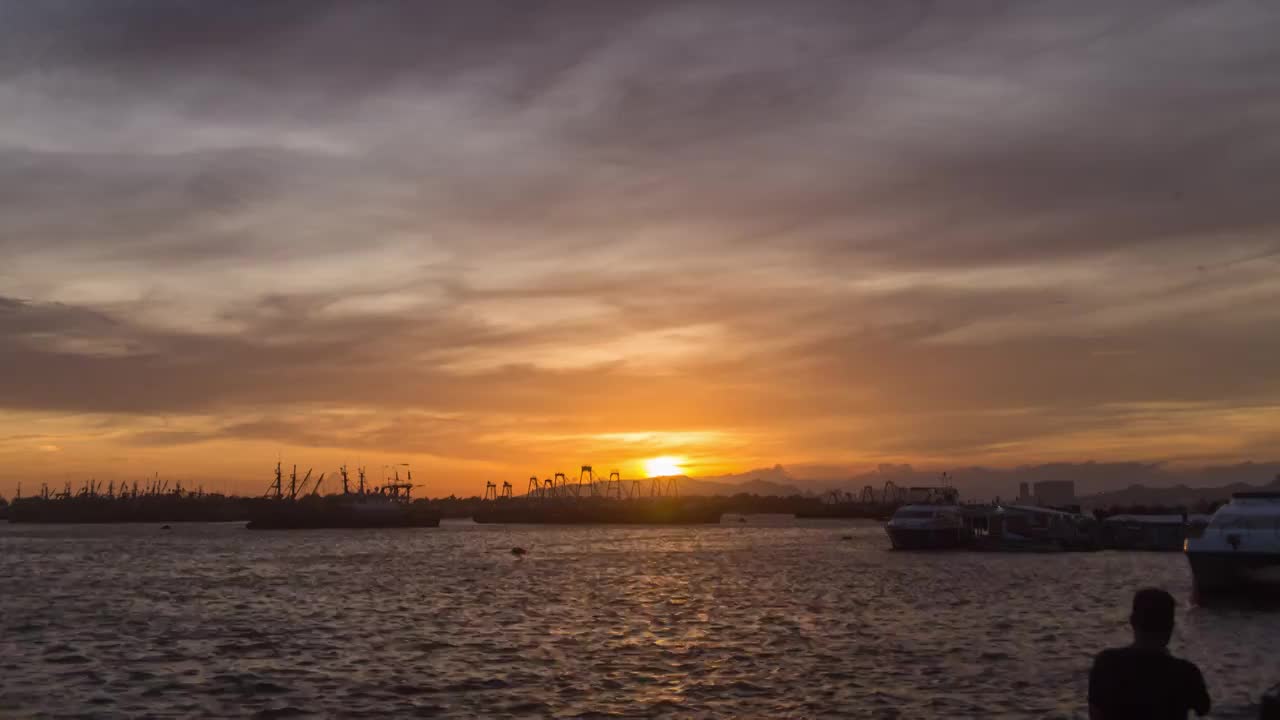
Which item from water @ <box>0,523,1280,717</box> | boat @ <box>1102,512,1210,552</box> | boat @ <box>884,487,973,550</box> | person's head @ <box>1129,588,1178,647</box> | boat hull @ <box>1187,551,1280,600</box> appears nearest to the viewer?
person's head @ <box>1129,588,1178,647</box>

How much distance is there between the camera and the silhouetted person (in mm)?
12125

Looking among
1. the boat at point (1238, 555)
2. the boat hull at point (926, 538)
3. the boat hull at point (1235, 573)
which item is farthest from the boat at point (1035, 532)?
the boat hull at point (1235, 573)

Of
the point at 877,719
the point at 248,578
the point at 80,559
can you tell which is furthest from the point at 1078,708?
the point at 80,559

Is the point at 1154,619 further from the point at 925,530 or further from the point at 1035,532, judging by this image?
the point at 1035,532

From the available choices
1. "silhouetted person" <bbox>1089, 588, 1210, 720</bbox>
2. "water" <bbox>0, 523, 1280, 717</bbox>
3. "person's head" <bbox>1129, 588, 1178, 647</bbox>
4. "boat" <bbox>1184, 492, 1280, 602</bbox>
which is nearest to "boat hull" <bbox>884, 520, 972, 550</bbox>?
"water" <bbox>0, 523, 1280, 717</bbox>

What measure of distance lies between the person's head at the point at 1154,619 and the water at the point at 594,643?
722 inches

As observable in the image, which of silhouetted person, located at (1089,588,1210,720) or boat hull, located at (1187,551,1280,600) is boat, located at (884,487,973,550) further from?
silhouetted person, located at (1089,588,1210,720)

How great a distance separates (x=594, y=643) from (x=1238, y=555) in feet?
118

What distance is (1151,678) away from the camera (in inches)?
480

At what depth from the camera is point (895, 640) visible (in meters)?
46.1

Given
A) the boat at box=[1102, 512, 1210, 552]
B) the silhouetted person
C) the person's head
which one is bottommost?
the boat at box=[1102, 512, 1210, 552]

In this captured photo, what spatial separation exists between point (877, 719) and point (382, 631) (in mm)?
28251

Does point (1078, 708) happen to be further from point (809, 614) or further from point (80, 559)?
point (80, 559)

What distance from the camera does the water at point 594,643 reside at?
32.2 metres
